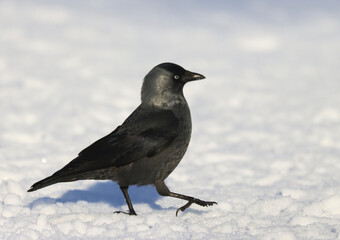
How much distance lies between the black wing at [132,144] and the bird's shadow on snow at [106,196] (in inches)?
42.6

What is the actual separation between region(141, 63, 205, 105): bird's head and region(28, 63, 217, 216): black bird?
0.01 metres

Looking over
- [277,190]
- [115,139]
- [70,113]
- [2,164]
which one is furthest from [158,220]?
[70,113]

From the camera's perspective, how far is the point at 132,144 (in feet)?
19.4

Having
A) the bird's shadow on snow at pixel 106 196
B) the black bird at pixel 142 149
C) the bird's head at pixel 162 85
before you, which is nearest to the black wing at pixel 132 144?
the black bird at pixel 142 149

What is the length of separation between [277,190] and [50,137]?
3935mm

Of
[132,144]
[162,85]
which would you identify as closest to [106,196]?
[132,144]

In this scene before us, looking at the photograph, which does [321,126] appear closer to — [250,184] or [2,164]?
[250,184]

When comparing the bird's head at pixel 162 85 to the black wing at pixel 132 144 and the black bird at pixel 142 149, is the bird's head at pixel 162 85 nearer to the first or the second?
the black bird at pixel 142 149

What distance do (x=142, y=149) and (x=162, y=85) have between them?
0.75m

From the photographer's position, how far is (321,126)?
35.9ft

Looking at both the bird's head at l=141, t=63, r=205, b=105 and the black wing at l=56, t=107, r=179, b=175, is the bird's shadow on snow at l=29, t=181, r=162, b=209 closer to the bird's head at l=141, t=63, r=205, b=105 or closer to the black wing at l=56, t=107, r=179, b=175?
the black wing at l=56, t=107, r=179, b=175

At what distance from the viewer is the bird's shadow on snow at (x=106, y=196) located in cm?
694

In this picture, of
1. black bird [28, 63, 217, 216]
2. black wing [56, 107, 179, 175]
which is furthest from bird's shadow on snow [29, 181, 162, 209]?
black wing [56, 107, 179, 175]

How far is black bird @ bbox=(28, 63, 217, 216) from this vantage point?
19.3 ft
